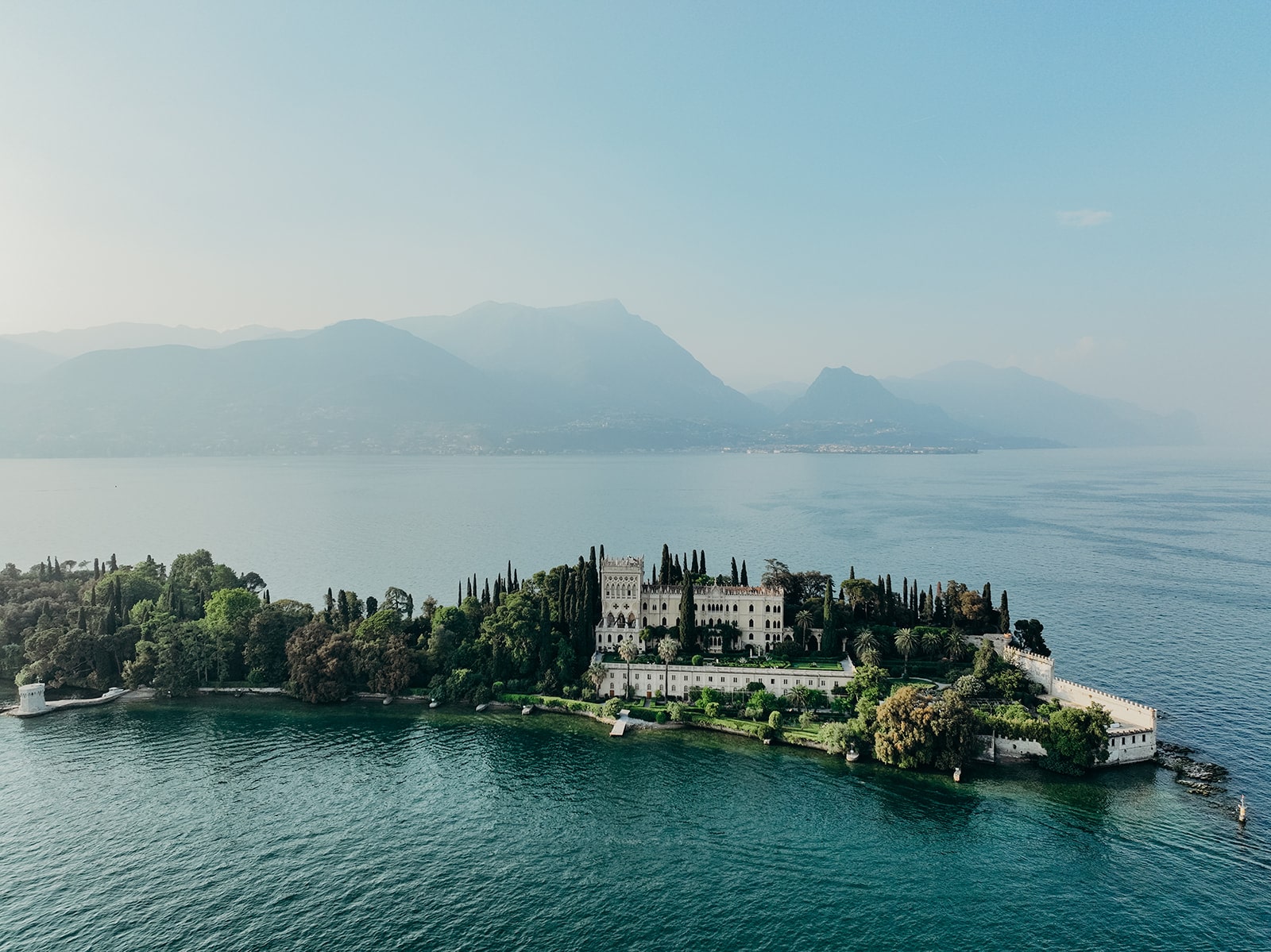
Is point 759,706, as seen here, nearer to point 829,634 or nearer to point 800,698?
point 800,698

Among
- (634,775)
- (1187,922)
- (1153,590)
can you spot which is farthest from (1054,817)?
(1153,590)

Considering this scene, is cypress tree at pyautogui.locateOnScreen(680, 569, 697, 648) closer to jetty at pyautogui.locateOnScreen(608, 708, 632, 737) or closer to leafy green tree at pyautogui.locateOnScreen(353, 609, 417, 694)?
jetty at pyautogui.locateOnScreen(608, 708, 632, 737)

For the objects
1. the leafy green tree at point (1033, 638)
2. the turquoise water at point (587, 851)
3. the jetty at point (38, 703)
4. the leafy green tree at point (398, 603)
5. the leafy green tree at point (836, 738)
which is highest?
the leafy green tree at point (398, 603)

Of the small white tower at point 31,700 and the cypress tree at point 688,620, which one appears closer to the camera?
the small white tower at point 31,700

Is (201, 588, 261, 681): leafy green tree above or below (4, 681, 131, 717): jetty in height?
above

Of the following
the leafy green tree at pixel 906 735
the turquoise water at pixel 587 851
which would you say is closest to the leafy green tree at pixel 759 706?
the turquoise water at pixel 587 851

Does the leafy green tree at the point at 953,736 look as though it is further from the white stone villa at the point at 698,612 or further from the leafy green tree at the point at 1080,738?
the white stone villa at the point at 698,612

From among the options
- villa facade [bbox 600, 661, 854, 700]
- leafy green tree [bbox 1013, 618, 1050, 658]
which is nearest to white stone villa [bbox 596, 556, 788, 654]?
villa facade [bbox 600, 661, 854, 700]

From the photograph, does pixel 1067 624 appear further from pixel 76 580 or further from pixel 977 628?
pixel 76 580
